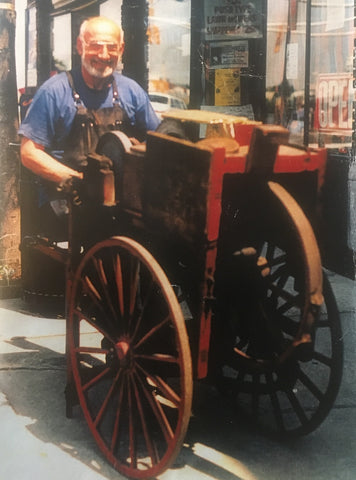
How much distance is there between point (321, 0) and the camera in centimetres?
493

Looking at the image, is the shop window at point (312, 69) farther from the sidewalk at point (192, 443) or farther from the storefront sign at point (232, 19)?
the sidewalk at point (192, 443)

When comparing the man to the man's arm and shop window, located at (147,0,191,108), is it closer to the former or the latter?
the man's arm

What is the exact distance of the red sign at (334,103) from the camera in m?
5.18

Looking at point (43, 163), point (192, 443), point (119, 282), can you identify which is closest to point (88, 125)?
point (43, 163)

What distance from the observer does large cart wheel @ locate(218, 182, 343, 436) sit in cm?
255

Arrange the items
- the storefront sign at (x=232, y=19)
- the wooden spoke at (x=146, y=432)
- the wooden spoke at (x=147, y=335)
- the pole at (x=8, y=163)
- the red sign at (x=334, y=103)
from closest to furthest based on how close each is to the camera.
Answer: the wooden spoke at (x=147, y=335)
the wooden spoke at (x=146, y=432)
the storefront sign at (x=232, y=19)
the pole at (x=8, y=163)
the red sign at (x=334, y=103)

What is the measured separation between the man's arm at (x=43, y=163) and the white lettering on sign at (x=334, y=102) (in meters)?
2.57

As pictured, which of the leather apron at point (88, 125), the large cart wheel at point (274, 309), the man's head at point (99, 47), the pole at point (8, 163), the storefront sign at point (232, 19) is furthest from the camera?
the pole at point (8, 163)

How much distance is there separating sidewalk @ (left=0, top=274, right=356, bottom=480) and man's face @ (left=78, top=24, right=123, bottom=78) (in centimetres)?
181

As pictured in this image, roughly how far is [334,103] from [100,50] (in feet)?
7.95

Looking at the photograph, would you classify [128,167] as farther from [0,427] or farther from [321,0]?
[321,0]

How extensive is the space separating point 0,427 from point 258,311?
4.80 ft

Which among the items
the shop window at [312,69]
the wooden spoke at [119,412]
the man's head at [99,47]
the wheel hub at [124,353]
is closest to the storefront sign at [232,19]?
the shop window at [312,69]

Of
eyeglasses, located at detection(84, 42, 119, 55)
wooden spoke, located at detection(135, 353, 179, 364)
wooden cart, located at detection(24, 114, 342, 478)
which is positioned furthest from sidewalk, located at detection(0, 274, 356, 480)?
eyeglasses, located at detection(84, 42, 119, 55)
